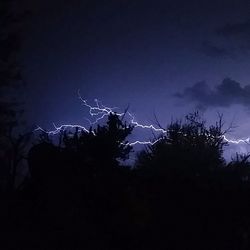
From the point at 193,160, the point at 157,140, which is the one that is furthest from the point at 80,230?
the point at 157,140

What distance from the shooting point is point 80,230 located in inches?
425

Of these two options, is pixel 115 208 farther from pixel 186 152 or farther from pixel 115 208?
pixel 186 152

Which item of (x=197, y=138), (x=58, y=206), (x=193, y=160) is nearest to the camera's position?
(x=58, y=206)

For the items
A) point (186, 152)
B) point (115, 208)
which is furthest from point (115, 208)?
point (186, 152)

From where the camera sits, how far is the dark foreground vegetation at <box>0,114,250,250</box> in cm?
1062

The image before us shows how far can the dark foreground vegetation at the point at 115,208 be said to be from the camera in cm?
1062

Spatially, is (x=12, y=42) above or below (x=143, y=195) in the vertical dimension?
above

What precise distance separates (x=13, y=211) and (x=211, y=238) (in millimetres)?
5130

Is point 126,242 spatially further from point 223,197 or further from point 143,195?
point 223,197

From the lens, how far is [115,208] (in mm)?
11141

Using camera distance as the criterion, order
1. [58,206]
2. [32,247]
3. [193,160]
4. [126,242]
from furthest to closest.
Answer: [193,160] < [58,206] < [126,242] < [32,247]

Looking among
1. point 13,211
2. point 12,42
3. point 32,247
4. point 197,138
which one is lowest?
point 32,247

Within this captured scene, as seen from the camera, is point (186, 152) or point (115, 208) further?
point (186, 152)

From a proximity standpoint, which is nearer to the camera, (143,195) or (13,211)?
(143,195)
